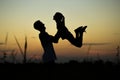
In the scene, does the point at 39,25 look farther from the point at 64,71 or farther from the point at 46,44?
the point at 64,71

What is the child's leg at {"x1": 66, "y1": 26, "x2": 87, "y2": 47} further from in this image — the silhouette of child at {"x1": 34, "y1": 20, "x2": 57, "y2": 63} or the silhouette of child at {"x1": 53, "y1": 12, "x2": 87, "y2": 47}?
the silhouette of child at {"x1": 34, "y1": 20, "x2": 57, "y2": 63}

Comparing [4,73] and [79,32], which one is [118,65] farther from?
[4,73]

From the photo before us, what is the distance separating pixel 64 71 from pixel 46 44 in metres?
1.52

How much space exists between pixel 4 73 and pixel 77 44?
253cm

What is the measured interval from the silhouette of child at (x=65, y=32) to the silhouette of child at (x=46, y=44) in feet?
0.93

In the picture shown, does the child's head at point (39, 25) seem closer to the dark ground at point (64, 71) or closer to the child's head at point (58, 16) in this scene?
the child's head at point (58, 16)

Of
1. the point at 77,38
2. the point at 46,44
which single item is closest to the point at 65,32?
the point at 77,38

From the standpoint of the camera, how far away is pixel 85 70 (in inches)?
357

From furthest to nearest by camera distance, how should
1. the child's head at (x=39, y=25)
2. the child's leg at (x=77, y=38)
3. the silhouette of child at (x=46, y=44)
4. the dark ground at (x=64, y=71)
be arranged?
the child's head at (x=39, y=25)
the silhouette of child at (x=46, y=44)
the child's leg at (x=77, y=38)
the dark ground at (x=64, y=71)

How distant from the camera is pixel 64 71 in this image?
8.79 metres

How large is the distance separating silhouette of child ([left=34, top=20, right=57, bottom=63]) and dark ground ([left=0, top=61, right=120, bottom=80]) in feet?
0.87

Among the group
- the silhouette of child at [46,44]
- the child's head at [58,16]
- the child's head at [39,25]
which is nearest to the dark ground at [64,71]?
the silhouette of child at [46,44]

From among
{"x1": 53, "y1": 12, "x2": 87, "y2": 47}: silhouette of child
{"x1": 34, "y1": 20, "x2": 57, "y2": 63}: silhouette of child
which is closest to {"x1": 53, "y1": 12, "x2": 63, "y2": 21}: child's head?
{"x1": 53, "y1": 12, "x2": 87, "y2": 47}: silhouette of child

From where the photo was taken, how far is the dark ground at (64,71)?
26.6 ft
